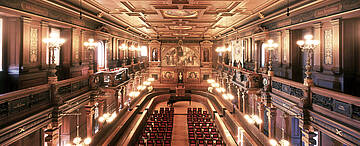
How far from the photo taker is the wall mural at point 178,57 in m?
25.5

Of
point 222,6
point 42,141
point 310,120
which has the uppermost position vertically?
point 222,6

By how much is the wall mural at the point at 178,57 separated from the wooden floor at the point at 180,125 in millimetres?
5674

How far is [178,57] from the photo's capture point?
2550cm

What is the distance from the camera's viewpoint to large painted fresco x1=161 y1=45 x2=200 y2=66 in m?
25.5

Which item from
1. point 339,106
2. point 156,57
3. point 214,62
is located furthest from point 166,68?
point 339,106

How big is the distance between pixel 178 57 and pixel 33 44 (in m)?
19.5

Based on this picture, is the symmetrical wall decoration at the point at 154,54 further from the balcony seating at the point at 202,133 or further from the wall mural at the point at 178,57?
the balcony seating at the point at 202,133

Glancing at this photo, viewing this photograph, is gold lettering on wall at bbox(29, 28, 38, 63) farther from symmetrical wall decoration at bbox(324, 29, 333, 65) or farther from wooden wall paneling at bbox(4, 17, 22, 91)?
symmetrical wall decoration at bbox(324, 29, 333, 65)

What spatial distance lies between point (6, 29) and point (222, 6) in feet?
28.7

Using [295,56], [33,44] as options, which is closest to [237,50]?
[295,56]

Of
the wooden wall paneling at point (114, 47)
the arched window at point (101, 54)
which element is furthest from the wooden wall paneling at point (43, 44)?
the wooden wall paneling at point (114, 47)

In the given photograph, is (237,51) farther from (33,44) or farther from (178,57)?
(33,44)

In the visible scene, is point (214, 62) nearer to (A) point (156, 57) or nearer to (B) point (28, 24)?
(A) point (156, 57)

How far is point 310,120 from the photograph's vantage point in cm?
631
